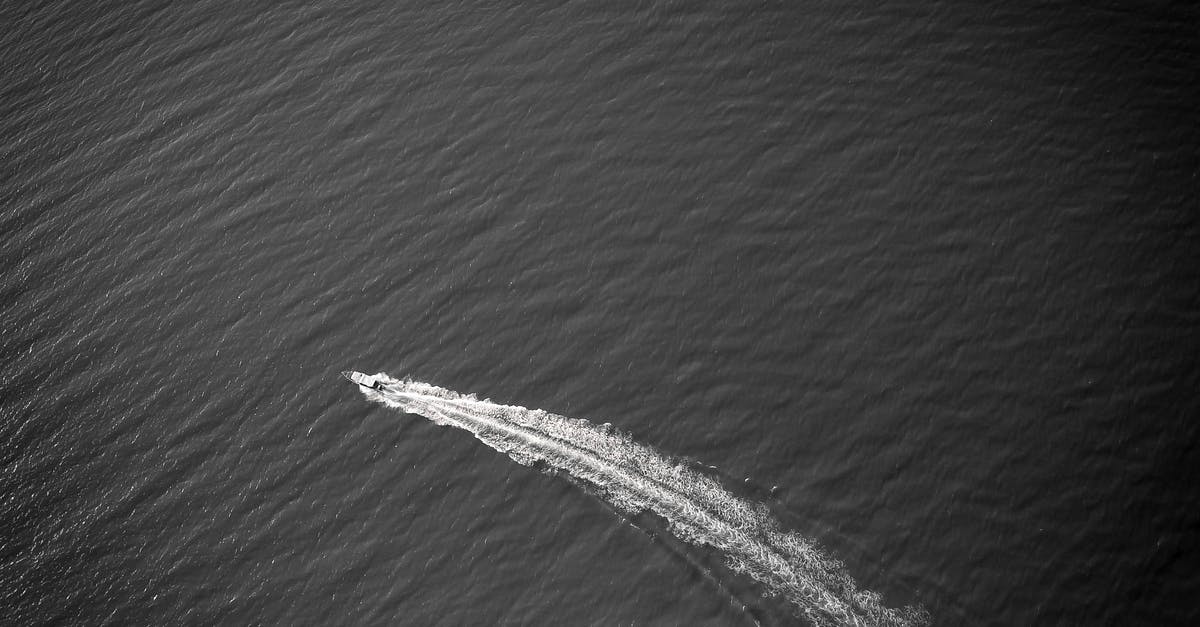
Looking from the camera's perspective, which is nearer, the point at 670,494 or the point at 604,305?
the point at 670,494

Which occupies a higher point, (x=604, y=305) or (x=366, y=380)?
(x=604, y=305)

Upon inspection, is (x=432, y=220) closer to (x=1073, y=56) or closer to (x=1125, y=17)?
(x=1073, y=56)

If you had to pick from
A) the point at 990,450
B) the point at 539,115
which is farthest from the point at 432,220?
the point at 990,450

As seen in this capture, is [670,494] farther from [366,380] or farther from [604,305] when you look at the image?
[366,380]

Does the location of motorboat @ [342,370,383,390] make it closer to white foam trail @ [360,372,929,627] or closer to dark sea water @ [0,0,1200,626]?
white foam trail @ [360,372,929,627]

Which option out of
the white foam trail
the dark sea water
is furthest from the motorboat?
the dark sea water

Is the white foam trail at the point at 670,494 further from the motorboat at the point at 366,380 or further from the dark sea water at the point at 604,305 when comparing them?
the dark sea water at the point at 604,305

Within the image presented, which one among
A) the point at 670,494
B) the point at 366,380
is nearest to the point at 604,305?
the point at 670,494
